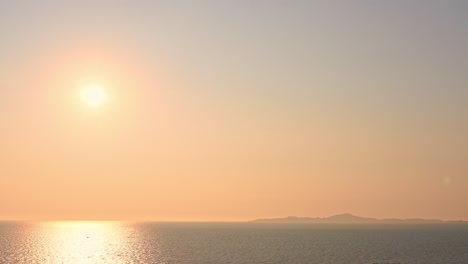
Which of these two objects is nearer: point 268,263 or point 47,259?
point 268,263

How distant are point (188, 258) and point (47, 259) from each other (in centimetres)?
3498

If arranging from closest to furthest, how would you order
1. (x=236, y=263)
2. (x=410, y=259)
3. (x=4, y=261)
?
1. (x=236, y=263)
2. (x=4, y=261)
3. (x=410, y=259)

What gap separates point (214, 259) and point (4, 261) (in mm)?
47773

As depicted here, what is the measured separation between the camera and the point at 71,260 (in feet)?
346

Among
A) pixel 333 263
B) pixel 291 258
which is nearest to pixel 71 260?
pixel 291 258

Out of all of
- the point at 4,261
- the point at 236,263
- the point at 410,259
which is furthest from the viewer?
the point at 410,259

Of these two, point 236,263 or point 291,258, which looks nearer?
point 236,263

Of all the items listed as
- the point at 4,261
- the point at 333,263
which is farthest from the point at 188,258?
the point at 4,261

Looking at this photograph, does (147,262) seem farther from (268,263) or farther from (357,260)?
(357,260)

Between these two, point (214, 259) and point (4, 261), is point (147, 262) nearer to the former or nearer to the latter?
point (214, 259)

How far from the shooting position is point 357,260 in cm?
Result: 10038

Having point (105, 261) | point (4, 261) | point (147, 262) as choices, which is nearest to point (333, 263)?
point (147, 262)

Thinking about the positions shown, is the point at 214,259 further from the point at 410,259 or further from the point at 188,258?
the point at 410,259

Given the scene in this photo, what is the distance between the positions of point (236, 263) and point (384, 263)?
107ft
